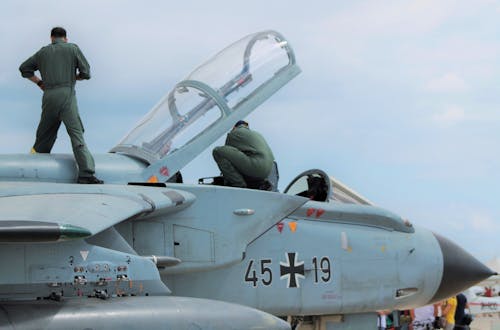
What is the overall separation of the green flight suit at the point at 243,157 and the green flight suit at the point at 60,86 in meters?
1.44

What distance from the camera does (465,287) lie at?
420 inches

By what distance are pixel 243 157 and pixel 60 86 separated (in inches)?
75.9

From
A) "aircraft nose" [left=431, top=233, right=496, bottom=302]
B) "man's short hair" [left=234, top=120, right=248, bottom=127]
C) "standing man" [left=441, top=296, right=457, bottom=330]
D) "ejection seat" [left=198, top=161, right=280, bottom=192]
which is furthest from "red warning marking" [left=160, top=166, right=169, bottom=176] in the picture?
"standing man" [left=441, top=296, right=457, bottom=330]

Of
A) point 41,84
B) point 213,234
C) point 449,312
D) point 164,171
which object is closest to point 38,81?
point 41,84

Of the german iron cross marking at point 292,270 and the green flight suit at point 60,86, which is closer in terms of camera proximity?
the green flight suit at point 60,86

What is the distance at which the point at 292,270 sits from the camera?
31.1 ft

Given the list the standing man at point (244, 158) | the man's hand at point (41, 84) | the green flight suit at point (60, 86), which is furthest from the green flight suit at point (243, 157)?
the man's hand at point (41, 84)

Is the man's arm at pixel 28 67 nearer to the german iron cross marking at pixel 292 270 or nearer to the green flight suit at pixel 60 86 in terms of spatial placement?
the green flight suit at pixel 60 86

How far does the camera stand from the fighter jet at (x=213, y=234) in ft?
24.3

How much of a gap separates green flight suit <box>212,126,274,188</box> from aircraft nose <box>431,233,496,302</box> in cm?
227

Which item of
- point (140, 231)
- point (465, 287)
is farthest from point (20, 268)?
point (465, 287)

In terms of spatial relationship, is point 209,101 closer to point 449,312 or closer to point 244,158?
point 244,158

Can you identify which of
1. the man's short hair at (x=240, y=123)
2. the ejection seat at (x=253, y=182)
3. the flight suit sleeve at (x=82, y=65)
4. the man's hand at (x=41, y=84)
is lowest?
the ejection seat at (x=253, y=182)

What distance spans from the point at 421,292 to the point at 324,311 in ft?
3.90
